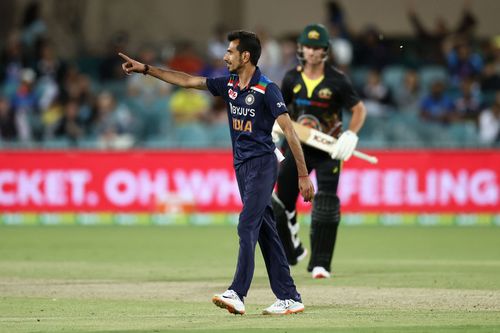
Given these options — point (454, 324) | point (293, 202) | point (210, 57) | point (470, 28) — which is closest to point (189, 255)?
point (293, 202)

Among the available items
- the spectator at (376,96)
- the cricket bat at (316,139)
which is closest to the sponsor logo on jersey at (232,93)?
the cricket bat at (316,139)

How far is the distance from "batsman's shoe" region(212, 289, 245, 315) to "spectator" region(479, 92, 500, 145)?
10.9 metres

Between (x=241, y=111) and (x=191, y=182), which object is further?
(x=191, y=182)

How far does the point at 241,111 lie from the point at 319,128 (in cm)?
297

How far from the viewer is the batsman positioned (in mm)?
10969

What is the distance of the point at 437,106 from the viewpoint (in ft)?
64.3

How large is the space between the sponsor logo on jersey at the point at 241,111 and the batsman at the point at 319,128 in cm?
273

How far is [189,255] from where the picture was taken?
13398 millimetres

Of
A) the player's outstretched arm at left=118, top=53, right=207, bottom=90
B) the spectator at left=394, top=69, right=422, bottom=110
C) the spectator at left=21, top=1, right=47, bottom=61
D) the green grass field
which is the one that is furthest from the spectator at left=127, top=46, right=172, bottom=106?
the player's outstretched arm at left=118, top=53, right=207, bottom=90

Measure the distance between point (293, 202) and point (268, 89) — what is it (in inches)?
127

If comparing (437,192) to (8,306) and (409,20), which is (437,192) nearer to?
(409,20)

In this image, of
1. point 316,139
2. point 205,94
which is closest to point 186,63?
point 205,94

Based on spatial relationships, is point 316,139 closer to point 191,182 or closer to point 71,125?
point 191,182

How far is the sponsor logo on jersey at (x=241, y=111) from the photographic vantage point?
26.9 feet
